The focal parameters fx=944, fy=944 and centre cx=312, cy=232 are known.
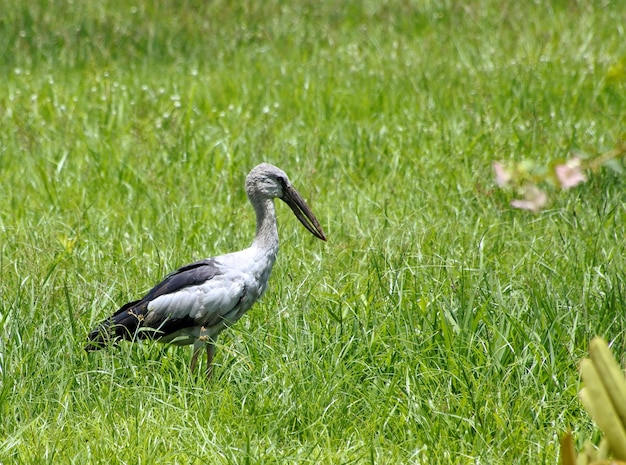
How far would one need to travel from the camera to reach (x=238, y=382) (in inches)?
139

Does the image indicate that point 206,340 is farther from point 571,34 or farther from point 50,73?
point 571,34

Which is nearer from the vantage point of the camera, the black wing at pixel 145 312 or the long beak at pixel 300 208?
the black wing at pixel 145 312

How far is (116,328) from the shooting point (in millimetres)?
3770

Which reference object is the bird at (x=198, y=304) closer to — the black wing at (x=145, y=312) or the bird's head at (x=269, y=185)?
the black wing at (x=145, y=312)

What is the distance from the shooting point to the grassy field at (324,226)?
3.28 m

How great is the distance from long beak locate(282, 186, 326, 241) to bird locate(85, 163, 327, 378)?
32 centimetres

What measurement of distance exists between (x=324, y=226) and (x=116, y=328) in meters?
1.64

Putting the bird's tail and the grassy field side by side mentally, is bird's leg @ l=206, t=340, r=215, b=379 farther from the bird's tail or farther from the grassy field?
the bird's tail

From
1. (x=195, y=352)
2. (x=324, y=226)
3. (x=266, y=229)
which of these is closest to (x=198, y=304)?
(x=195, y=352)

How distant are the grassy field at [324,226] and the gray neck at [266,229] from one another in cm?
26

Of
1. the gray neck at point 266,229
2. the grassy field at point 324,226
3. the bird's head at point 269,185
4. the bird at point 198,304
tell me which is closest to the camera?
the grassy field at point 324,226

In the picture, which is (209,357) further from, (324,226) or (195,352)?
(324,226)

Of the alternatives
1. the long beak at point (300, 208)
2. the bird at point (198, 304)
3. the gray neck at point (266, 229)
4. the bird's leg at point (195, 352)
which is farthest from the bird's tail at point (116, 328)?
the long beak at point (300, 208)

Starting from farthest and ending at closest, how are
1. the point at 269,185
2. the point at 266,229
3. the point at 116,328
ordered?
1. the point at 269,185
2. the point at 266,229
3. the point at 116,328
